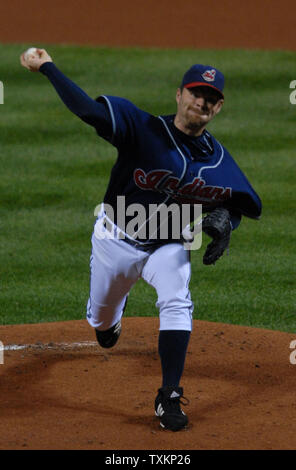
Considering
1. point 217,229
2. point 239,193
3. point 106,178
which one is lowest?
point 217,229

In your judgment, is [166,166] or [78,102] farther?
[166,166]

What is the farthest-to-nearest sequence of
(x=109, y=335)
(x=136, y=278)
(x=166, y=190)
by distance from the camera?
(x=109, y=335) < (x=136, y=278) < (x=166, y=190)

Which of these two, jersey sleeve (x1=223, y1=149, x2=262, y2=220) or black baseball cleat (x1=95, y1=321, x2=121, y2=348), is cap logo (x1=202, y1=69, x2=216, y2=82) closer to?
jersey sleeve (x1=223, y1=149, x2=262, y2=220)

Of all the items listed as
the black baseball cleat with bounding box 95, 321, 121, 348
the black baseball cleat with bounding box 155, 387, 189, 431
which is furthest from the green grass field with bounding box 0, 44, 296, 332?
the black baseball cleat with bounding box 155, 387, 189, 431

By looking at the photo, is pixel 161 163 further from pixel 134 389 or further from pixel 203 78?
pixel 134 389

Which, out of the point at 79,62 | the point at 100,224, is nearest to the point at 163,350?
the point at 100,224

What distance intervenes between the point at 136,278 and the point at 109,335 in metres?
0.70

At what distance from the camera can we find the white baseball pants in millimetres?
4621

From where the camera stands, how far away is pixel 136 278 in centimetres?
502

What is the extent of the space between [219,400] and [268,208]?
525 centimetres

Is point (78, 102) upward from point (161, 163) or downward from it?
upward

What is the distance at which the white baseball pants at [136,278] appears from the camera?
4.62m

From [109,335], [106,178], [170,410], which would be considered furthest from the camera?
[106,178]

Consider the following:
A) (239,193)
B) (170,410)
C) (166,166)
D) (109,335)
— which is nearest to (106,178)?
(109,335)
